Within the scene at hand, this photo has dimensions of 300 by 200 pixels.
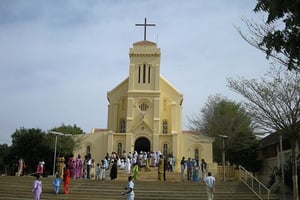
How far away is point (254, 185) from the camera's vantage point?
22.7 m

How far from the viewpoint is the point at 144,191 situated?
2188 centimetres

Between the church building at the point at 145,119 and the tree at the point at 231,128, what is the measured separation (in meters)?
1.48

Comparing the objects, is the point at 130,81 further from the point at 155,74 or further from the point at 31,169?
the point at 31,169

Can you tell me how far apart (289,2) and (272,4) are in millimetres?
343

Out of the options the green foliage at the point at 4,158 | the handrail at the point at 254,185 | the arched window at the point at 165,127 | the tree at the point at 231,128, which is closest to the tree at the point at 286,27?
the handrail at the point at 254,185

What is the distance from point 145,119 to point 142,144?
2.83 meters

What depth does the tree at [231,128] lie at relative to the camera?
40.1m

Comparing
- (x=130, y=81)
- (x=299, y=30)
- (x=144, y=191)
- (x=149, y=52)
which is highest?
(x=149, y=52)

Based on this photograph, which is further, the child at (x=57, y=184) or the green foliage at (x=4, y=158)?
the green foliage at (x=4, y=158)

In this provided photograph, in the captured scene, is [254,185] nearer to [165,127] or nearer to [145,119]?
[145,119]

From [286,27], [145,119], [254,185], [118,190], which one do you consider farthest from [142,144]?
[286,27]

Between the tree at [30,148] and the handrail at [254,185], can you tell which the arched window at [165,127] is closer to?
the tree at [30,148]

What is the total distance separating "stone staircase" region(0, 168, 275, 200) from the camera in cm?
2061

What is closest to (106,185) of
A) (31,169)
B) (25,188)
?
(25,188)
